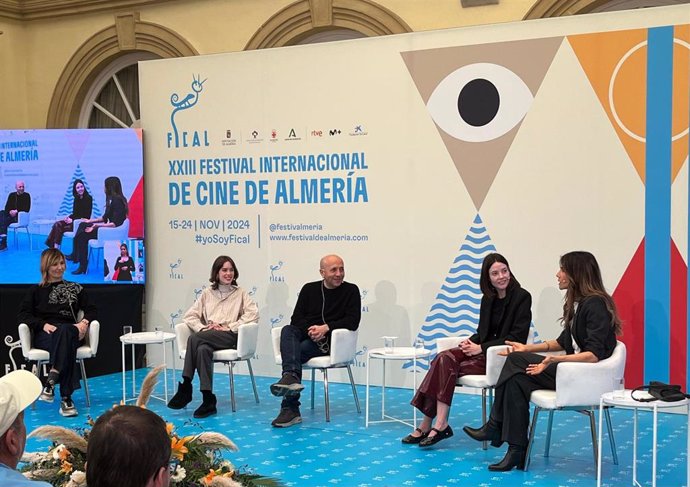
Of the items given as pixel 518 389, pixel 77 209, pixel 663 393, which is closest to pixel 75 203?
pixel 77 209

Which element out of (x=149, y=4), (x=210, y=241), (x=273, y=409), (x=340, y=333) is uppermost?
(x=149, y=4)

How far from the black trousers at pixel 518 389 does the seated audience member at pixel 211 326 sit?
2367 mm

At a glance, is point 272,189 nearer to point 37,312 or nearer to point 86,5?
point 37,312

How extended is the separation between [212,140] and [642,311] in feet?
13.2

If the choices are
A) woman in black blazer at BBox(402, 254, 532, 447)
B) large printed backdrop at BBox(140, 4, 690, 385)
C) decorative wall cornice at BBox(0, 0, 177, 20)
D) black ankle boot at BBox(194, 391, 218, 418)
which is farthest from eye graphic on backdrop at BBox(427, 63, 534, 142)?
decorative wall cornice at BBox(0, 0, 177, 20)

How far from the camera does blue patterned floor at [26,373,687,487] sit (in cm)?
557

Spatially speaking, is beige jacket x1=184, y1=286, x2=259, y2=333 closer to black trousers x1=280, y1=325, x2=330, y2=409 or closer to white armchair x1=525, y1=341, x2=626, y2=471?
black trousers x1=280, y1=325, x2=330, y2=409

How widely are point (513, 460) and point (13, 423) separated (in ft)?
13.3

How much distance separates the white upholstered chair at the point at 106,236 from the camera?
9.34 m

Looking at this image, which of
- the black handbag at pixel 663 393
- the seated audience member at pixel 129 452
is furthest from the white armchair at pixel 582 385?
the seated audience member at pixel 129 452

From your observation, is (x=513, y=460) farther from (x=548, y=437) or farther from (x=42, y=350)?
(x=42, y=350)

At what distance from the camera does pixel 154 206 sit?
9453mm

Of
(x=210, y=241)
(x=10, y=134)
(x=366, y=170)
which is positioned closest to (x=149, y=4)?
(x=10, y=134)

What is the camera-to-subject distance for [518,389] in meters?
5.80
